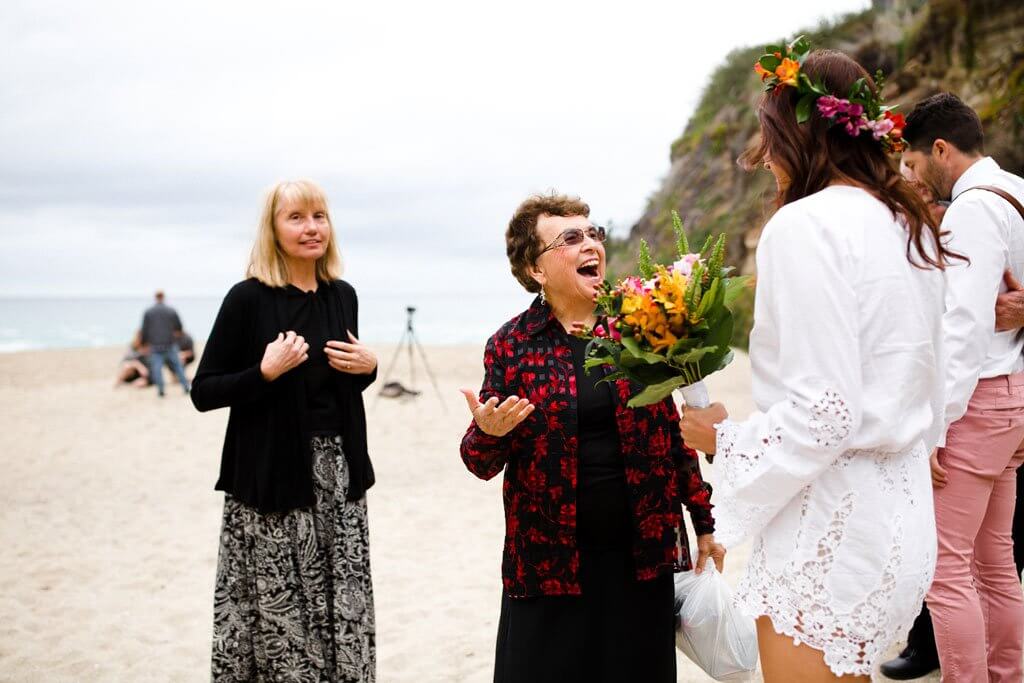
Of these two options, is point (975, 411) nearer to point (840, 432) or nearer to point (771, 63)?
point (840, 432)

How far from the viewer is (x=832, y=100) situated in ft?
5.97

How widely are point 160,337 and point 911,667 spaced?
611 inches

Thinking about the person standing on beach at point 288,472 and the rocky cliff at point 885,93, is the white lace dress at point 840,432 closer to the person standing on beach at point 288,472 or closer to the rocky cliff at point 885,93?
the rocky cliff at point 885,93

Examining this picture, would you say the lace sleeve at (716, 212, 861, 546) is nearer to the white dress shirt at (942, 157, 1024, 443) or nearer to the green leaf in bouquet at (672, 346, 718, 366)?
the green leaf in bouquet at (672, 346, 718, 366)

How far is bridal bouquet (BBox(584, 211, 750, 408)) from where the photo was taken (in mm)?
1938

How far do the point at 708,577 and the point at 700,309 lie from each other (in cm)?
129

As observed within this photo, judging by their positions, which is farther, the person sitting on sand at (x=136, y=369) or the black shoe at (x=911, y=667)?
the person sitting on sand at (x=136, y=369)

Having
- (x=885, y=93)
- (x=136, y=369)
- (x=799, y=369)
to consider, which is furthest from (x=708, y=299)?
(x=885, y=93)

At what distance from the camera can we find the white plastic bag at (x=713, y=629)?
2.65 metres

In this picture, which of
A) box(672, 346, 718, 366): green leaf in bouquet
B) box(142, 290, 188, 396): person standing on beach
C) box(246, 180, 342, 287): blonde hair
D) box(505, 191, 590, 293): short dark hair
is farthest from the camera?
box(142, 290, 188, 396): person standing on beach

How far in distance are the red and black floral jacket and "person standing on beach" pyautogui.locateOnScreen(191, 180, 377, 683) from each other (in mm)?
975

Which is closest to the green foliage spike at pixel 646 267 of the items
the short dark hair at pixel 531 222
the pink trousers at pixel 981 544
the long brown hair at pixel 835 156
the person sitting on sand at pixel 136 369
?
the long brown hair at pixel 835 156

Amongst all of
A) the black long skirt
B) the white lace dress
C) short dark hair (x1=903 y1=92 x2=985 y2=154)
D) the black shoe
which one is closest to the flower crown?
the white lace dress

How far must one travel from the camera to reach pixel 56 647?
4.75 metres
